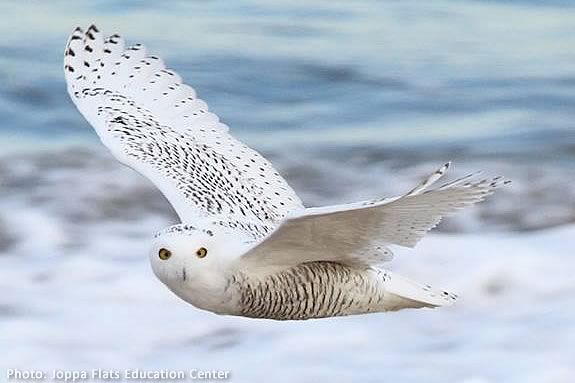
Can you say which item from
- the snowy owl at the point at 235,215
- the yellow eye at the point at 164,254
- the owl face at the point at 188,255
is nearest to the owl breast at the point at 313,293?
the snowy owl at the point at 235,215

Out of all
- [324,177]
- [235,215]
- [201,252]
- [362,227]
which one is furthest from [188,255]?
[324,177]

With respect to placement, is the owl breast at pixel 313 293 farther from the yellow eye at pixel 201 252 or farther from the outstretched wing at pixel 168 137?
the outstretched wing at pixel 168 137

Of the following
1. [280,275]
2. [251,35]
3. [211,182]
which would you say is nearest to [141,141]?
[211,182]

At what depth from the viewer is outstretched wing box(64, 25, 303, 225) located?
17.7 ft

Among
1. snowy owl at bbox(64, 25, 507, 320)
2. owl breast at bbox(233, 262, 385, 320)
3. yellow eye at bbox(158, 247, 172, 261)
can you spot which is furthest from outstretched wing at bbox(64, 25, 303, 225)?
yellow eye at bbox(158, 247, 172, 261)

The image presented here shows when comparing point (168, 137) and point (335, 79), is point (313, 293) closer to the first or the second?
point (168, 137)

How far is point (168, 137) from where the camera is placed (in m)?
5.79

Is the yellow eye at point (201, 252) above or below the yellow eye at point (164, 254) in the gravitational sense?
below

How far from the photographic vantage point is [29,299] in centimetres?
716

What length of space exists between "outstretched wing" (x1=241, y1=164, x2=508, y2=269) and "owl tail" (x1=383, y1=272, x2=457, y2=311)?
122mm

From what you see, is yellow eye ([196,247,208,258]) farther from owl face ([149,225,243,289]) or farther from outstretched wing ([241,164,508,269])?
outstretched wing ([241,164,508,269])

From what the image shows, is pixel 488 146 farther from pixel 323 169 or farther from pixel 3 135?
pixel 3 135

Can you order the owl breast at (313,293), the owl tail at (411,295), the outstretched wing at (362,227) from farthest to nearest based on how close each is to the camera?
the owl tail at (411,295) < the owl breast at (313,293) < the outstretched wing at (362,227)

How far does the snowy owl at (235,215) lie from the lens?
456cm
